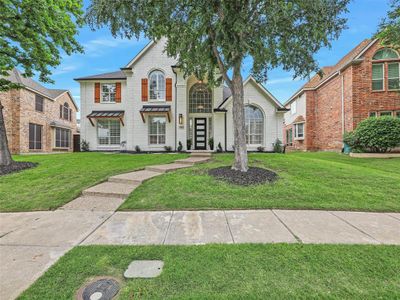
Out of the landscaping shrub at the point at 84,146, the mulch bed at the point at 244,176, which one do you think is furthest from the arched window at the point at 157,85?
the mulch bed at the point at 244,176

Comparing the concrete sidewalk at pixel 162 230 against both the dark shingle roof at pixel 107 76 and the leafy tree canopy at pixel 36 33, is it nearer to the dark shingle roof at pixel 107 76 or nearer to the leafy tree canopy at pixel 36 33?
the leafy tree canopy at pixel 36 33

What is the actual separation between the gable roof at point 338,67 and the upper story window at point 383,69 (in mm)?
1156

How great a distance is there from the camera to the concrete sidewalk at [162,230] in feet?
9.17

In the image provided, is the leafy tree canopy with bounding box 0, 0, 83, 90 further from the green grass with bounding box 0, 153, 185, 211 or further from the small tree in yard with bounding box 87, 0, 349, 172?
the green grass with bounding box 0, 153, 185, 211

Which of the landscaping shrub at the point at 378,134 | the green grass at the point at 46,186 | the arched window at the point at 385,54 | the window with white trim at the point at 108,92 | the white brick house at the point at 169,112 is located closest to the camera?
the green grass at the point at 46,186

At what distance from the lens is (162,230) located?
11.6ft

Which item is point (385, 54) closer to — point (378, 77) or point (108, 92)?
point (378, 77)

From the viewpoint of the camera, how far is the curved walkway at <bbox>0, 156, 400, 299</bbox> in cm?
275

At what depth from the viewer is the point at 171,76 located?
14.6 m

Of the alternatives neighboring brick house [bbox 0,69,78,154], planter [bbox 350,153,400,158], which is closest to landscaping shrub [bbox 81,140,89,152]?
neighboring brick house [bbox 0,69,78,154]

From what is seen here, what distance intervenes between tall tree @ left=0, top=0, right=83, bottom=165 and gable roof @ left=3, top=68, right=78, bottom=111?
8621 mm

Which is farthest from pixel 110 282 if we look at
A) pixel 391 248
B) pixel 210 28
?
pixel 210 28

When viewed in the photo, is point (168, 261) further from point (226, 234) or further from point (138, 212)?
point (138, 212)

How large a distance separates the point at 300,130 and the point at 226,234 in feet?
70.8
